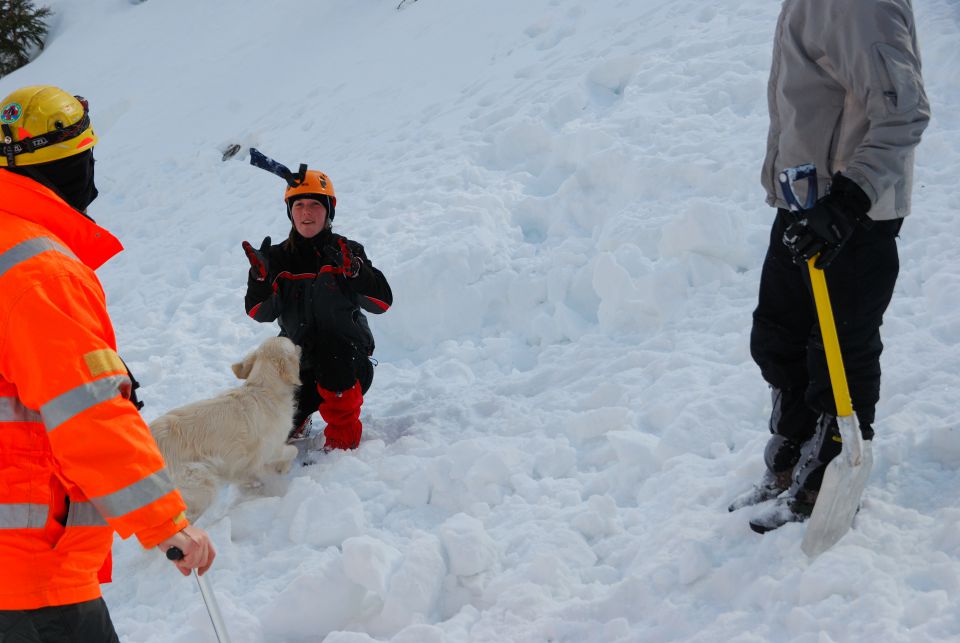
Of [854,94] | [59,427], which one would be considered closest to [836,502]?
[854,94]

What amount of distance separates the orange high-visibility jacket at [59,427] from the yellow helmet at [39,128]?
12 centimetres

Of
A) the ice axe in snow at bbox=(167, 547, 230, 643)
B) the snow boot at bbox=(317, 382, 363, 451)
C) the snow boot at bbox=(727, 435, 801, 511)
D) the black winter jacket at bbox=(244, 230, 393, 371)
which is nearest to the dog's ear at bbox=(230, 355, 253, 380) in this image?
the black winter jacket at bbox=(244, 230, 393, 371)

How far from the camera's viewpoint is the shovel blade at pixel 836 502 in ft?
8.77

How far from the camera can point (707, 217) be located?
5.40m

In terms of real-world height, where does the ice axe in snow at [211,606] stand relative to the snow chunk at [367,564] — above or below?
above

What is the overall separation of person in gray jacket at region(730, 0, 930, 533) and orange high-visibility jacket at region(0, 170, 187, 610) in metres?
2.05

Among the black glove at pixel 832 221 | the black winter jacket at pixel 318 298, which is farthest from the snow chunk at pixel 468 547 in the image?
the black glove at pixel 832 221

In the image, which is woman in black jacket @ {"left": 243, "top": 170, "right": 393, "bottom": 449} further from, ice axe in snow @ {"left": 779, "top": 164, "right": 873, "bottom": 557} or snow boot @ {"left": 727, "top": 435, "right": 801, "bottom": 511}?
ice axe in snow @ {"left": 779, "top": 164, "right": 873, "bottom": 557}

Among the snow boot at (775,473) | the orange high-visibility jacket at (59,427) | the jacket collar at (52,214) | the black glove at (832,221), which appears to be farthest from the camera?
the snow boot at (775,473)

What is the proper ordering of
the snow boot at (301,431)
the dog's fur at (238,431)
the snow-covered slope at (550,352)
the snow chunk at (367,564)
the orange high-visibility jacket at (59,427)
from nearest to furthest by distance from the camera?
1. the orange high-visibility jacket at (59,427)
2. the snow-covered slope at (550,352)
3. the snow chunk at (367,564)
4. the dog's fur at (238,431)
5. the snow boot at (301,431)

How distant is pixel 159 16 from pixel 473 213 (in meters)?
15.4

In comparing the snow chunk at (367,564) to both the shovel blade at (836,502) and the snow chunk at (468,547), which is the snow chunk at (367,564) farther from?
the shovel blade at (836,502)

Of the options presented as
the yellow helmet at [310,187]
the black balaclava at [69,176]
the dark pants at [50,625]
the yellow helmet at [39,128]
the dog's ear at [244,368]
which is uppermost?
the yellow helmet at [39,128]

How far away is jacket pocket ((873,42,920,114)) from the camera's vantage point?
239 cm
